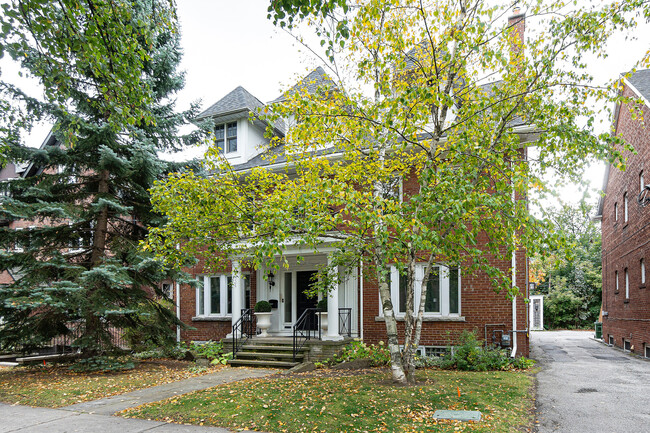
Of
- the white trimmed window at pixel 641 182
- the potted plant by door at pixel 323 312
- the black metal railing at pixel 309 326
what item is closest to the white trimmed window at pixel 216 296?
the black metal railing at pixel 309 326

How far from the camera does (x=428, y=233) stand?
23.5 ft

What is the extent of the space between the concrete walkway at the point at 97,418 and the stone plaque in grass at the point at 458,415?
9.50 ft

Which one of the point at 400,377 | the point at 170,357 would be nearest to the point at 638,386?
the point at 400,377

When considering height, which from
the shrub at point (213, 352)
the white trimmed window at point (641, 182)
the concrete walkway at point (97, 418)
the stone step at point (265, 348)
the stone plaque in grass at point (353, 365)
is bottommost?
the shrub at point (213, 352)

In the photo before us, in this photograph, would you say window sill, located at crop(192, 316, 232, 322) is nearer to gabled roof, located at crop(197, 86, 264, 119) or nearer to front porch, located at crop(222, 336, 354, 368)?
front porch, located at crop(222, 336, 354, 368)

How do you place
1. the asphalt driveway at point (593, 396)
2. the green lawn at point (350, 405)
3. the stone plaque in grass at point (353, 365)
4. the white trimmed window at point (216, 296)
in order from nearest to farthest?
the green lawn at point (350, 405) < the asphalt driveway at point (593, 396) < the stone plaque in grass at point (353, 365) < the white trimmed window at point (216, 296)

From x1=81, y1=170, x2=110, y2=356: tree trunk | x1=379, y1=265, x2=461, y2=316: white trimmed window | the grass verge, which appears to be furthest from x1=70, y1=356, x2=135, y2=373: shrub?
x1=379, y1=265, x2=461, y2=316: white trimmed window

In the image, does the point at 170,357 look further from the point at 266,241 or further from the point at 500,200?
the point at 500,200

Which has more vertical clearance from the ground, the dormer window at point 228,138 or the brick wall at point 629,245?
the dormer window at point 228,138

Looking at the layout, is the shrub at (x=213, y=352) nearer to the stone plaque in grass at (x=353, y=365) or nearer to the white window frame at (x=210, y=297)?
the white window frame at (x=210, y=297)

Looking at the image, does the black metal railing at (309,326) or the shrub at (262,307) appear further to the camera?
the shrub at (262,307)

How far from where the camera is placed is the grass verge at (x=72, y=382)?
8.45 meters

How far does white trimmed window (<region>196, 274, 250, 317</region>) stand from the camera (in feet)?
52.8

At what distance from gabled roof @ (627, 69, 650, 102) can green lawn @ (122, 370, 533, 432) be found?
10115mm
